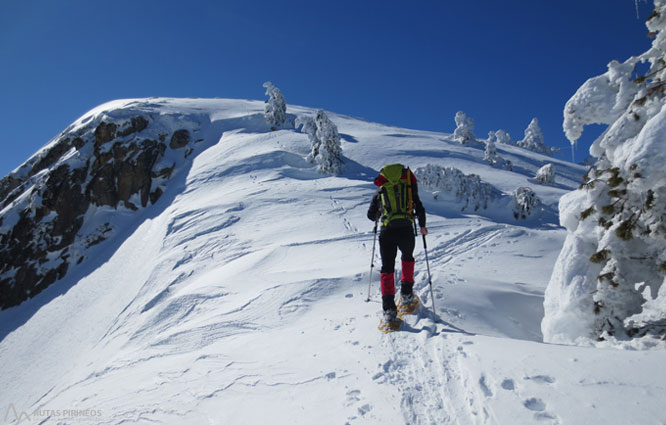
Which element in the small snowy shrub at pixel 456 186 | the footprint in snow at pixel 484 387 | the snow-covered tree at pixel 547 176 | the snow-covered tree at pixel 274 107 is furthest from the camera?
the snow-covered tree at pixel 274 107

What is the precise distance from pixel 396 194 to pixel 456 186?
1557 centimetres

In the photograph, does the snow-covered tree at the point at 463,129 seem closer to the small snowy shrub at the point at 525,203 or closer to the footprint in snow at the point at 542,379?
the small snowy shrub at the point at 525,203

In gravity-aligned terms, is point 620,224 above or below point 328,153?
below

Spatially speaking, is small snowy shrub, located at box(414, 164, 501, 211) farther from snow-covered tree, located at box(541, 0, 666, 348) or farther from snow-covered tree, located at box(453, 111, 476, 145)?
snow-covered tree, located at box(453, 111, 476, 145)

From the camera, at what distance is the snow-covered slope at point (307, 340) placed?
2947 millimetres

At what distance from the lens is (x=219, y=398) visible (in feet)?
12.9

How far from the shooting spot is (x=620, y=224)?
380 cm

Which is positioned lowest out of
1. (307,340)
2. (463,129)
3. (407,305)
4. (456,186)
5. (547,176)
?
(307,340)

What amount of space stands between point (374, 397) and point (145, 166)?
27.1 meters

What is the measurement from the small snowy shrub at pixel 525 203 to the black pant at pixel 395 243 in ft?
55.7

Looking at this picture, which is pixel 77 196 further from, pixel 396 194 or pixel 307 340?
pixel 396 194

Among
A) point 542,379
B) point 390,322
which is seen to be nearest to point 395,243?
point 390,322

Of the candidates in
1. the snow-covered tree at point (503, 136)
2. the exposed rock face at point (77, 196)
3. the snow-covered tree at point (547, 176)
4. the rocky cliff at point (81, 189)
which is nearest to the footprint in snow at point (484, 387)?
the exposed rock face at point (77, 196)

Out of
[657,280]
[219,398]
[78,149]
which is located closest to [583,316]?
[657,280]
